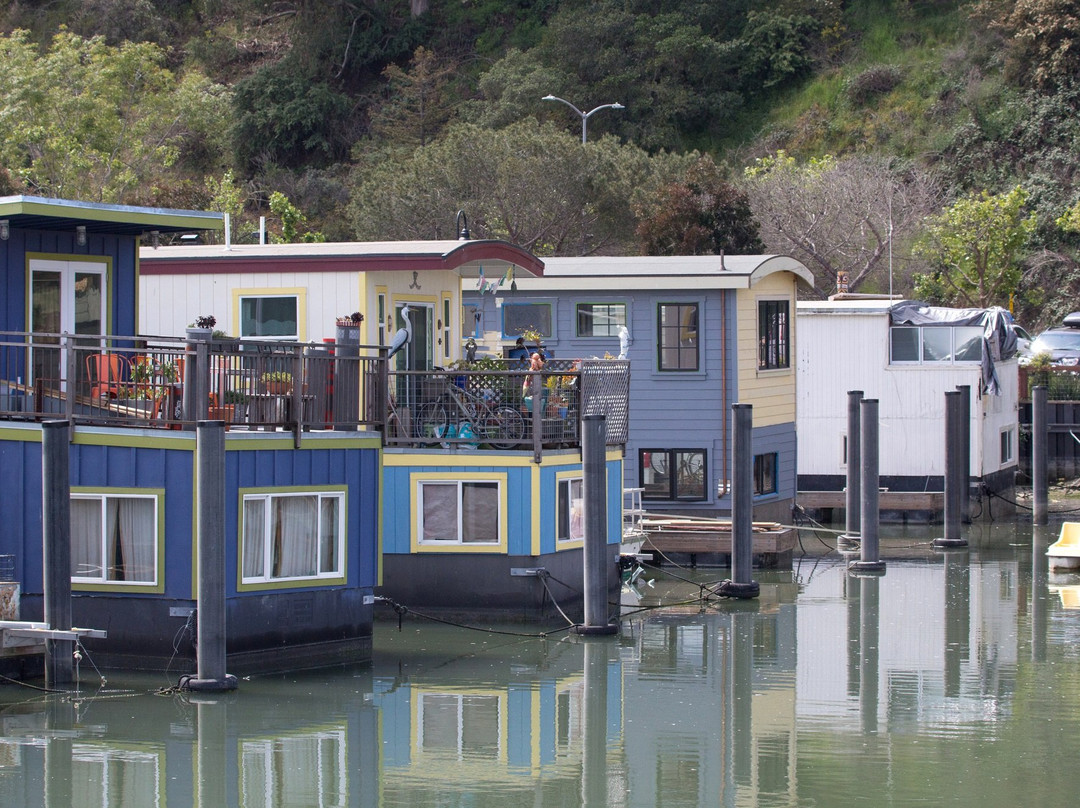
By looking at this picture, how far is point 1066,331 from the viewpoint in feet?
162

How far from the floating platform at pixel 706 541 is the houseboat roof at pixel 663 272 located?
4.72 metres

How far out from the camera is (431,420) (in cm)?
2322

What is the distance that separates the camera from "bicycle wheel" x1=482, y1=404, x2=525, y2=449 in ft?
74.8

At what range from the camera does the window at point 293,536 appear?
19.1 m

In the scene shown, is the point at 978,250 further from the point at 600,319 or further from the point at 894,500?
the point at 600,319

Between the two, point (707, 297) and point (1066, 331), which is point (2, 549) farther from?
point (1066, 331)

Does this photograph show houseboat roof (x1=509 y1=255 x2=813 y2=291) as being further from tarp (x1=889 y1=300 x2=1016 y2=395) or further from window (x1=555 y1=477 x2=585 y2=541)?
window (x1=555 y1=477 x2=585 y2=541)

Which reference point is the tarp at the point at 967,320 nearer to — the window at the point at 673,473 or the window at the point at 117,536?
the window at the point at 673,473

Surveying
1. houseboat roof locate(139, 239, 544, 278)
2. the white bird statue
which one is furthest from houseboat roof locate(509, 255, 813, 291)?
the white bird statue

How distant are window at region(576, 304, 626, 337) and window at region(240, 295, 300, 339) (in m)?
7.86

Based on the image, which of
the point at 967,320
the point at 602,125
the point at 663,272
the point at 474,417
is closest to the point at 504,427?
the point at 474,417

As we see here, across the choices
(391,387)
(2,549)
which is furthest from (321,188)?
(2,549)

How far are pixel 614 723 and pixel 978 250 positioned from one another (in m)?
36.7

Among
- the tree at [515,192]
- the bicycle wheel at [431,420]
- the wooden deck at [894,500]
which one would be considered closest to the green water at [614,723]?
the bicycle wheel at [431,420]
